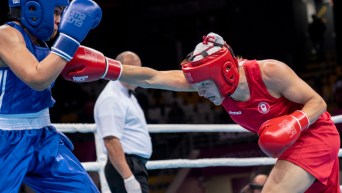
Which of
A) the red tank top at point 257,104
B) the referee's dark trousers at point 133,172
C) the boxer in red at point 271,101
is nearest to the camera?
the boxer in red at point 271,101

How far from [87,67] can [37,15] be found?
0.28 meters

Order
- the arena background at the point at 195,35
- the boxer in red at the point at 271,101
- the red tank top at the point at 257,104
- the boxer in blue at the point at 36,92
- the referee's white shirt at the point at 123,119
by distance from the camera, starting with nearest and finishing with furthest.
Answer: the boxer in blue at the point at 36,92 → the boxer in red at the point at 271,101 → the red tank top at the point at 257,104 → the referee's white shirt at the point at 123,119 → the arena background at the point at 195,35

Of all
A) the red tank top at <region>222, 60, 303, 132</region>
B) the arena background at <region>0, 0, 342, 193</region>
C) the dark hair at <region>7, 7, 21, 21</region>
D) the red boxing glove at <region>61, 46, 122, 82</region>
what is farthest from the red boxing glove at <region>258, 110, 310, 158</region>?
the arena background at <region>0, 0, 342, 193</region>

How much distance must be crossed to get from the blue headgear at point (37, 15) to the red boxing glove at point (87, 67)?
0.50ft

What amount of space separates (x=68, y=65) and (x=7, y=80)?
0.24 meters

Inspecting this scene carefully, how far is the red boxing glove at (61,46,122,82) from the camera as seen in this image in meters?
2.38

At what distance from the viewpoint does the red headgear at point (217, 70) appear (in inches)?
96.7

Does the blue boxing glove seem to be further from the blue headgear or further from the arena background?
the arena background

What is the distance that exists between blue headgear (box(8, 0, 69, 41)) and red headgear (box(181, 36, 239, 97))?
56 centimetres

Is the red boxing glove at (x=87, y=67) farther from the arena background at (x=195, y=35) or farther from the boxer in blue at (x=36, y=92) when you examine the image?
the arena background at (x=195, y=35)

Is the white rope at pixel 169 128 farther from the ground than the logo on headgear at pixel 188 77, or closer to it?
closer to it

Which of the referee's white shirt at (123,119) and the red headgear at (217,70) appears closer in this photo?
the red headgear at (217,70)

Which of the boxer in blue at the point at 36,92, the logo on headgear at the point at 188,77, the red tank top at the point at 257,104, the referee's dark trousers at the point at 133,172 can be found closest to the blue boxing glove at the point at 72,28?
the boxer in blue at the point at 36,92

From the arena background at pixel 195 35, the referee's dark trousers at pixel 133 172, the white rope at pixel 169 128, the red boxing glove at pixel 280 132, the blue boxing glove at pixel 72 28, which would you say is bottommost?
the arena background at pixel 195 35
